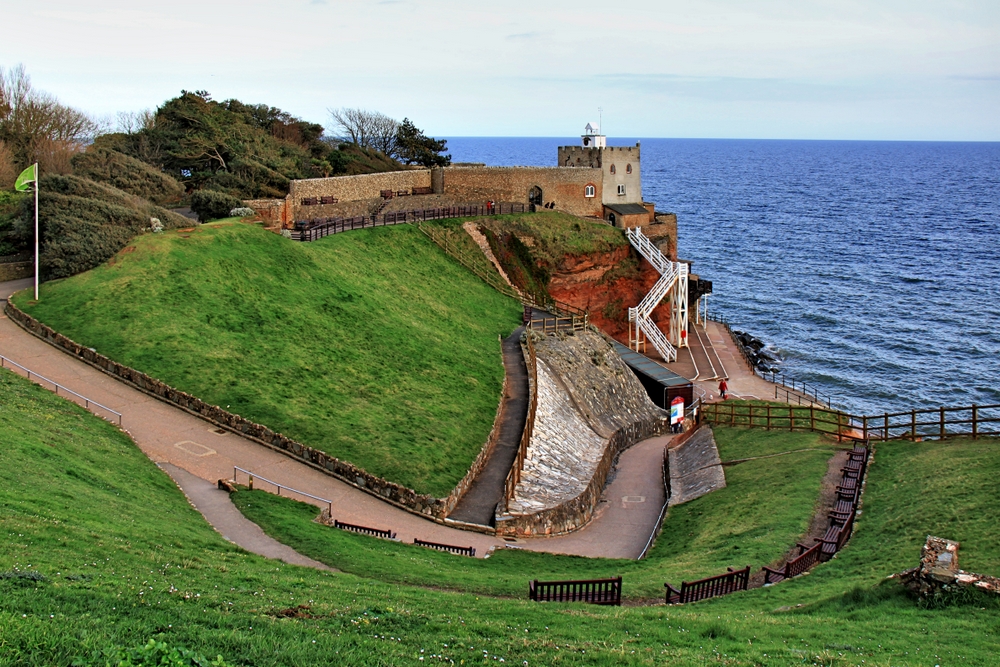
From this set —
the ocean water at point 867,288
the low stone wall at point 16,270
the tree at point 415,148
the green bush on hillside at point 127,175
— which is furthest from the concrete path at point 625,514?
the tree at point 415,148

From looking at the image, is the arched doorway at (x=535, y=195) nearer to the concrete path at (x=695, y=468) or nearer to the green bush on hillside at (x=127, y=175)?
the green bush on hillside at (x=127, y=175)

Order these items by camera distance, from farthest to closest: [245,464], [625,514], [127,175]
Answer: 1. [127,175]
2. [625,514]
3. [245,464]

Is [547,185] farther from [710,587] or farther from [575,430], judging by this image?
[710,587]

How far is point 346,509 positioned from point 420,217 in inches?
1374

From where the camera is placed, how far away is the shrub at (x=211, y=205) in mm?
48344

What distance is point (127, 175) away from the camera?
52719 mm

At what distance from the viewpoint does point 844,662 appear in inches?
497

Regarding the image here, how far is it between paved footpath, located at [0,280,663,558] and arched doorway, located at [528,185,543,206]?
35339mm

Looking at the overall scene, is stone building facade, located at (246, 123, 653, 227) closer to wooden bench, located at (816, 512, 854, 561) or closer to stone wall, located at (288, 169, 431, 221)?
stone wall, located at (288, 169, 431, 221)

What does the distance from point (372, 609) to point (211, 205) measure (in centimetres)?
3863

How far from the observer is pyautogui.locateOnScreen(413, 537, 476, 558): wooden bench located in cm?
2309

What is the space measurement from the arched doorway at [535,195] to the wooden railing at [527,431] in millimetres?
22581

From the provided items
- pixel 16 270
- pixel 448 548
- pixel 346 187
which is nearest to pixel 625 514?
pixel 448 548

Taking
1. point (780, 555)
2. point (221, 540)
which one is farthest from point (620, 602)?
point (221, 540)
